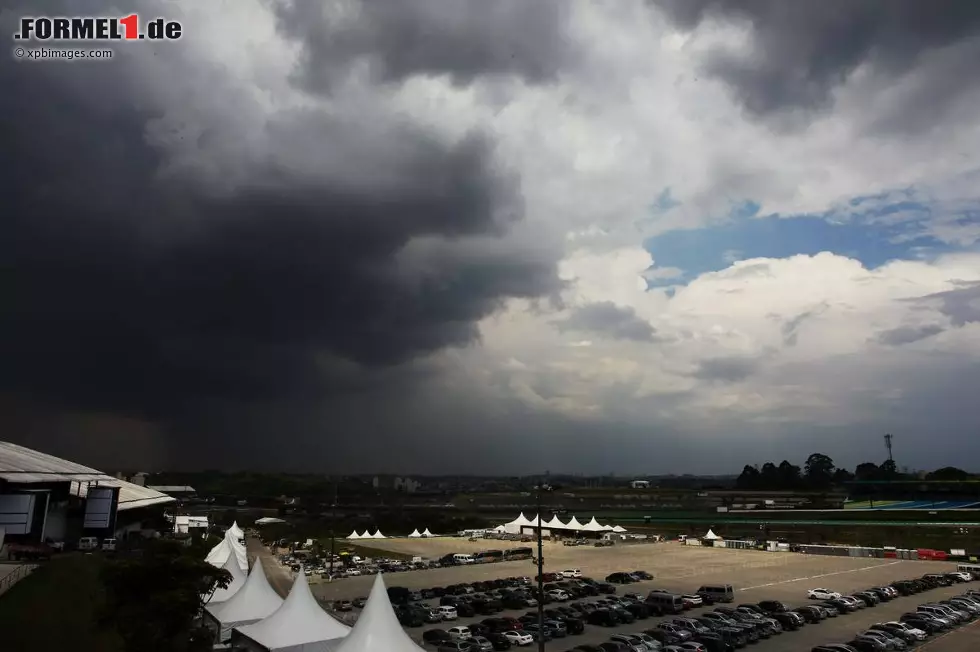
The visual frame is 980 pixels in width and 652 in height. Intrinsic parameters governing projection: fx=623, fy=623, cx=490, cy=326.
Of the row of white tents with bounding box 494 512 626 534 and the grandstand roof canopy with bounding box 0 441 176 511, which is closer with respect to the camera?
the grandstand roof canopy with bounding box 0 441 176 511

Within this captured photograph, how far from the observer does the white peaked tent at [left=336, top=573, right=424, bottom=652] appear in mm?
22500

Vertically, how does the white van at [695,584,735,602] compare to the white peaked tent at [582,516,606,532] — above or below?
above

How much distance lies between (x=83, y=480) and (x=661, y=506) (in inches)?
5064

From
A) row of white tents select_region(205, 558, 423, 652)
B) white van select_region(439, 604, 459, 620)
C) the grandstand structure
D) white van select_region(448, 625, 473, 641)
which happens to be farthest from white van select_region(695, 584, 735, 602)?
the grandstand structure

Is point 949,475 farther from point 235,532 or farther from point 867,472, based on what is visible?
point 235,532

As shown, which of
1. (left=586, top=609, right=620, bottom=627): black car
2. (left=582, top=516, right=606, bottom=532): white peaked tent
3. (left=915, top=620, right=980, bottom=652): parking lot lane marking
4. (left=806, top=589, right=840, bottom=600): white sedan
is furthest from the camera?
(left=582, top=516, right=606, bottom=532): white peaked tent

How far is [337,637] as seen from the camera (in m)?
27.7

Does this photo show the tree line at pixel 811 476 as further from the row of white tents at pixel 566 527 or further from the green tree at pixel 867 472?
the row of white tents at pixel 566 527

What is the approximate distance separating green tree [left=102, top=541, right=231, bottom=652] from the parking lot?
15514 mm

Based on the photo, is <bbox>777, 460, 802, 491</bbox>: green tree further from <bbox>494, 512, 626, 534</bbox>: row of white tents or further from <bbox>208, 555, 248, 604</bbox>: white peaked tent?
<bbox>208, 555, 248, 604</bbox>: white peaked tent

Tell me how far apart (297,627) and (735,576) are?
44122 mm

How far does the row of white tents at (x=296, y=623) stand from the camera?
22.9 m

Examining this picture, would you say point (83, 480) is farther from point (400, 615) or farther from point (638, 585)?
point (638, 585)

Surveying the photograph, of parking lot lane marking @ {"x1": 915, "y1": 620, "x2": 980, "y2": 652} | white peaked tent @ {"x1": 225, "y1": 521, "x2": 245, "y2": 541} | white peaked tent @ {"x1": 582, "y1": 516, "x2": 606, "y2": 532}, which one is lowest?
white peaked tent @ {"x1": 582, "y1": 516, "x2": 606, "y2": 532}
